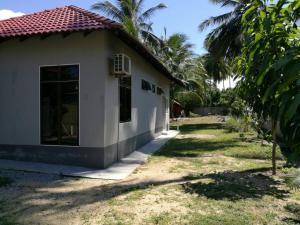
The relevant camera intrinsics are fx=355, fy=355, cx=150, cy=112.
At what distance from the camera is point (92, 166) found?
9.03 m

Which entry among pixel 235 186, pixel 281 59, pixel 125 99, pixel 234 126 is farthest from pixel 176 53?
pixel 281 59

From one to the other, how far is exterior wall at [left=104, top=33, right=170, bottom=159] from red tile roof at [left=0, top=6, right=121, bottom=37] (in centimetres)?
74

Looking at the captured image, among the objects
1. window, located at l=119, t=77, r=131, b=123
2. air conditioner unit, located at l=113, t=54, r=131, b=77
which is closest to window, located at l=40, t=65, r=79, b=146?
air conditioner unit, located at l=113, t=54, r=131, b=77

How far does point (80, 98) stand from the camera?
9.18 meters

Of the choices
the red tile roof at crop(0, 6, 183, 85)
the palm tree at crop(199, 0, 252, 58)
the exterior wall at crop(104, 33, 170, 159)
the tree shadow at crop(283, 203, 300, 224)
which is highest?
the palm tree at crop(199, 0, 252, 58)

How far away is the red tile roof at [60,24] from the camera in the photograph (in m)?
8.55

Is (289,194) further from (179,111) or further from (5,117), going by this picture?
(179,111)

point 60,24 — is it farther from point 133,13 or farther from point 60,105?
point 133,13

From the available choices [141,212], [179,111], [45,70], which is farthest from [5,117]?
[179,111]

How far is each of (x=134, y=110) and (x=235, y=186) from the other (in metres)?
6.07

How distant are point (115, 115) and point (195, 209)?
4809 mm

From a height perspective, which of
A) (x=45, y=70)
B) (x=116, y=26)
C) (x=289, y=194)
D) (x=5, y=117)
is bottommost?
(x=289, y=194)

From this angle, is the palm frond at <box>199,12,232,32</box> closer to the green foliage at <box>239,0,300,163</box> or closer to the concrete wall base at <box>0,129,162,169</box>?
the concrete wall base at <box>0,129,162,169</box>

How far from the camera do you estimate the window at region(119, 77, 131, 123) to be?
35.6ft
